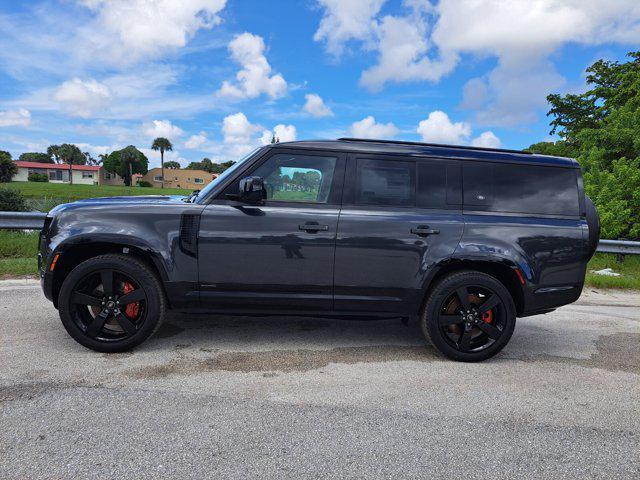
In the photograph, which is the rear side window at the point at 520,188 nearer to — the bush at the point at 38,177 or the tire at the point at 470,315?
the tire at the point at 470,315

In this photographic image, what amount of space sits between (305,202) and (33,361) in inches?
97.2

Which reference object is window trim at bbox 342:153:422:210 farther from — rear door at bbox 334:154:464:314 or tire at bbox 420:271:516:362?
tire at bbox 420:271:516:362

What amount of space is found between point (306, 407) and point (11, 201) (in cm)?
1322

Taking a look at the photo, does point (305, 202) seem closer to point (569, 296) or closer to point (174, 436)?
point (174, 436)

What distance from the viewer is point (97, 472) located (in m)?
2.14

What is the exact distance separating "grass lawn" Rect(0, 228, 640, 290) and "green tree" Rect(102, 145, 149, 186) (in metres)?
126

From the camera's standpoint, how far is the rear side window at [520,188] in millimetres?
3805

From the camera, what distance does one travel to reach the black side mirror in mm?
3396

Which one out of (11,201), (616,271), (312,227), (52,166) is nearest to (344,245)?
(312,227)

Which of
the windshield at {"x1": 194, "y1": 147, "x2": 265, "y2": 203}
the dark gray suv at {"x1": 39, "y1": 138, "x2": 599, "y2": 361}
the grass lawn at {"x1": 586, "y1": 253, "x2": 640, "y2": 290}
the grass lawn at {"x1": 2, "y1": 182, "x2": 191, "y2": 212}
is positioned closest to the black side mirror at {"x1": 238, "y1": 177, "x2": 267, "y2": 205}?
the dark gray suv at {"x1": 39, "y1": 138, "x2": 599, "y2": 361}

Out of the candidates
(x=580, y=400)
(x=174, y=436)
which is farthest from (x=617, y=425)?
(x=174, y=436)

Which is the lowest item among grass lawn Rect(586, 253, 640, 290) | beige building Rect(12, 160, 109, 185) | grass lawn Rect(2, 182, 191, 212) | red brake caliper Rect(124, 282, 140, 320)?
grass lawn Rect(586, 253, 640, 290)

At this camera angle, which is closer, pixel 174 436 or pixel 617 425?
pixel 174 436

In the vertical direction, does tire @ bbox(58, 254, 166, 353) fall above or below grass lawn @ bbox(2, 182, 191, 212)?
below
